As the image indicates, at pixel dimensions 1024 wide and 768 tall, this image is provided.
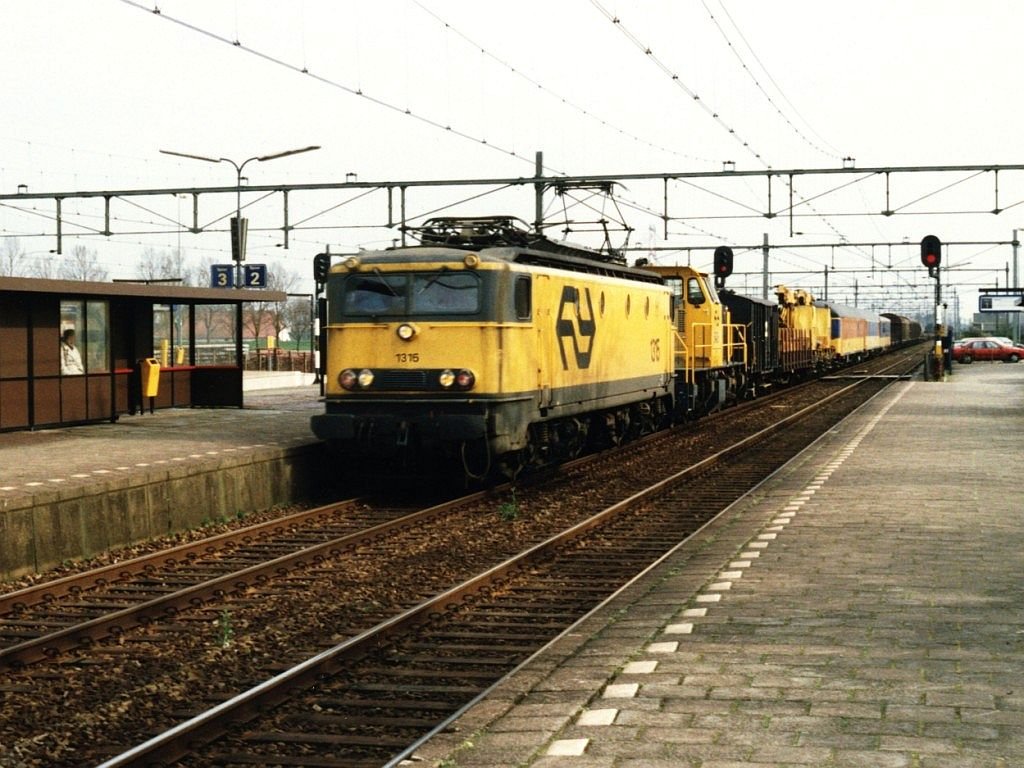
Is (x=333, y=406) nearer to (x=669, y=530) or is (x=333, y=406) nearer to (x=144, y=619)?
(x=669, y=530)

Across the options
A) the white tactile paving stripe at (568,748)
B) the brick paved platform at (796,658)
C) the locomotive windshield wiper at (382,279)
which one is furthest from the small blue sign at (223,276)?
the white tactile paving stripe at (568,748)

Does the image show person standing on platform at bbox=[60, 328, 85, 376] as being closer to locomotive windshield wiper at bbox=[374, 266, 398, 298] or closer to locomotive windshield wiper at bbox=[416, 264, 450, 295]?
locomotive windshield wiper at bbox=[374, 266, 398, 298]

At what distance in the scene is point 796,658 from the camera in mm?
7008

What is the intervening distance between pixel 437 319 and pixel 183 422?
7187mm

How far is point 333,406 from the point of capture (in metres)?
15.9

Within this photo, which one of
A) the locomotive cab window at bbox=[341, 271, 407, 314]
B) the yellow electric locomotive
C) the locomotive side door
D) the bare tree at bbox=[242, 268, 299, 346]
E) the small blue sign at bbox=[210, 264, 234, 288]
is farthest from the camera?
the bare tree at bbox=[242, 268, 299, 346]

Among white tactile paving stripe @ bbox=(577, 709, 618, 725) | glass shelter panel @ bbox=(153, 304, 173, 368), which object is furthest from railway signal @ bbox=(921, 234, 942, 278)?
white tactile paving stripe @ bbox=(577, 709, 618, 725)

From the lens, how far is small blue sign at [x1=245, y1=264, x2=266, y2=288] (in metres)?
28.5

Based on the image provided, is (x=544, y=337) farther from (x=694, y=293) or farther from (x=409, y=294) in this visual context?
(x=694, y=293)

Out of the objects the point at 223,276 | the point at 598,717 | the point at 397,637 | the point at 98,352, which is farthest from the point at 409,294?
the point at 223,276

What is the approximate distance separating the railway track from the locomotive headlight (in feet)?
6.43

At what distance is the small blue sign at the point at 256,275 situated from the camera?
93.4 feet

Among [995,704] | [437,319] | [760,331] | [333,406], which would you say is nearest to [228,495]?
[333,406]

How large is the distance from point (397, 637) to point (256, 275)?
68.1ft
